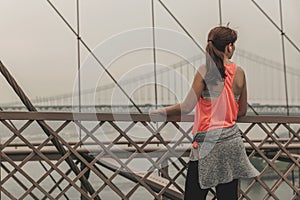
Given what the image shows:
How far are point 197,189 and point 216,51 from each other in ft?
1.64

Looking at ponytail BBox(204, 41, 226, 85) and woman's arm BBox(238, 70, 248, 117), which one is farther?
woman's arm BBox(238, 70, 248, 117)

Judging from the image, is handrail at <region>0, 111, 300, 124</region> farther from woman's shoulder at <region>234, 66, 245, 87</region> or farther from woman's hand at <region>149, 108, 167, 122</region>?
woman's shoulder at <region>234, 66, 245, 87</region>

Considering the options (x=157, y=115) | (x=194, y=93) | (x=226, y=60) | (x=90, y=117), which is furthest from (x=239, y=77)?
(x=90, y=117)

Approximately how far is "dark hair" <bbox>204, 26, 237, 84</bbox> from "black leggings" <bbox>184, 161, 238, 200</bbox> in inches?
12.9

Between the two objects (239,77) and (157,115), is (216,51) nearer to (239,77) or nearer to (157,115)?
(239,77)

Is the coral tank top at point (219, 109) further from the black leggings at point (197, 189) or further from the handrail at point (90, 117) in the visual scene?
the handrail at point (90, 117)

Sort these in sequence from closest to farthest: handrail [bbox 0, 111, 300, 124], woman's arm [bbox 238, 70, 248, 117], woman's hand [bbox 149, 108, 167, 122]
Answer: woman's arm [bbox 238, 70, 248, 117]
handrail [bbox 0, 111, 300, 124]
woman's hand [bbox 149, 108, 167, 122]

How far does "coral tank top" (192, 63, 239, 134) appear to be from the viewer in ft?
4.93

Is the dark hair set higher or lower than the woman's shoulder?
Result: higher

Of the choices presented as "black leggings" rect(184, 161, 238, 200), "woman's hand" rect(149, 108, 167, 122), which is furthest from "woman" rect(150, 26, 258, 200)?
"woman's hand" rect(149, 108, 167, 122)

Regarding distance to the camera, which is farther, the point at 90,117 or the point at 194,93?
the point at 90,117

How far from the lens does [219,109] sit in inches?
59.5

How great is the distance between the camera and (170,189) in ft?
6.88

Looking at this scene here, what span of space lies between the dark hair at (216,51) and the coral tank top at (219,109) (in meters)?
0.05
